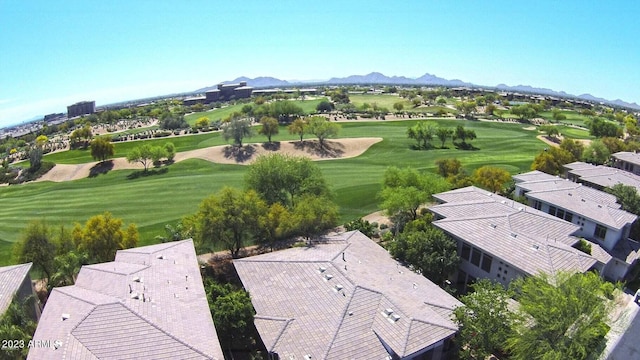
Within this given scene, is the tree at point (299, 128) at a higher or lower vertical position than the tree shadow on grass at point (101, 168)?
higher

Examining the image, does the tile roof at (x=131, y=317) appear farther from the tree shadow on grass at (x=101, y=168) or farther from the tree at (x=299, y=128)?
the tree at (x=299, y=128)

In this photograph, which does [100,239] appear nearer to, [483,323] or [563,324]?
[483,323]

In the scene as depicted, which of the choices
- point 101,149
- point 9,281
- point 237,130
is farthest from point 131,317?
point 101,149

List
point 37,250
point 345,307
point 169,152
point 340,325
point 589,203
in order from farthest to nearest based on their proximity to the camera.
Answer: point 169,152, point 589,203, point 37,250, point 345,307, point 340,325

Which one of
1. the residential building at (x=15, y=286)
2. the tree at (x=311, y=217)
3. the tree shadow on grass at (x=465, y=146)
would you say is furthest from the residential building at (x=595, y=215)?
the tree shadow on grass at (x=465, y=146)

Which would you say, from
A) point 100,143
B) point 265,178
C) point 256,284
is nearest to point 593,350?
point 256,284

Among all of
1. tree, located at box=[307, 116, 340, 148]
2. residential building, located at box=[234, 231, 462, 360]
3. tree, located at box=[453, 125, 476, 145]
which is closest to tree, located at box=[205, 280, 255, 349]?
residential building, located at box=[234, 231, 462, 360]
